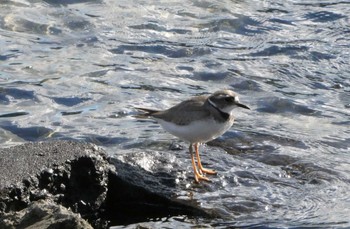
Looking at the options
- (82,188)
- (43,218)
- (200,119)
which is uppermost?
(200,119)

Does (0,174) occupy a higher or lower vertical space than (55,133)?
higher

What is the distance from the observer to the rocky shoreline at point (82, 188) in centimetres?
662

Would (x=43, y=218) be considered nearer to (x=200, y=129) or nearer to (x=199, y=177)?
(x=199, y=177)

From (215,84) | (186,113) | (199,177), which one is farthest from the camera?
(215,84)

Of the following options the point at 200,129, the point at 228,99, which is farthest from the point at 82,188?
the point at 228,99

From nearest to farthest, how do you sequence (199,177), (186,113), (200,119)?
(199,177) → (200,119) → (186,113)

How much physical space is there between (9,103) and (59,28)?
110 inches

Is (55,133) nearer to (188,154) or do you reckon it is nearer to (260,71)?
(188,154)

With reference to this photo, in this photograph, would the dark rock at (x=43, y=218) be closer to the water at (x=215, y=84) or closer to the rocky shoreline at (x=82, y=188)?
the rocky shoreline at (x=82, y=188)

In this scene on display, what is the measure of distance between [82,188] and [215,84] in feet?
14.3

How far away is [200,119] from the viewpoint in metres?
8.16

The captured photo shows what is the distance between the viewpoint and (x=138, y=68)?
11656mm

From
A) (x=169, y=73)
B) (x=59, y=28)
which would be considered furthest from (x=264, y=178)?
(x=59, y=28)

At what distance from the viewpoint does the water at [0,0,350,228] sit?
813cm
